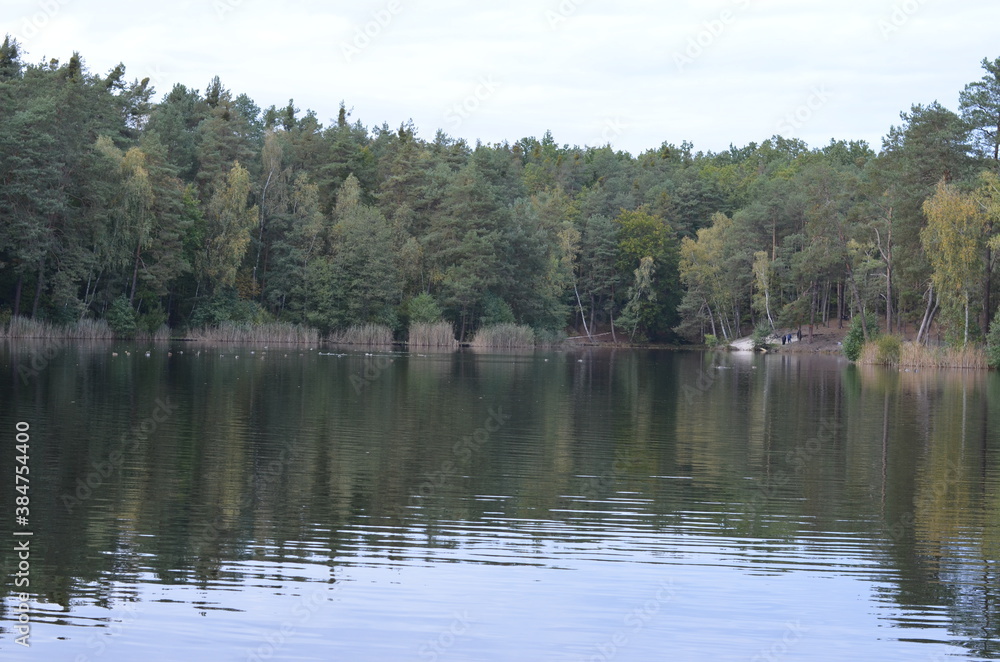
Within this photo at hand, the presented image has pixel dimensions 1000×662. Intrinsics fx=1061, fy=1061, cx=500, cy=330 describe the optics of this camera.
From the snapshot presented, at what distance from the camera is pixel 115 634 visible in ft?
29.0

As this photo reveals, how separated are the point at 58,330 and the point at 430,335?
85.1 feet

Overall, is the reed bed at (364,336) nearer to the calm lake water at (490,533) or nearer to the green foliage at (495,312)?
the green foliage at (495,312)

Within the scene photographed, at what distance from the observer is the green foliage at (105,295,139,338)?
64.7 metres

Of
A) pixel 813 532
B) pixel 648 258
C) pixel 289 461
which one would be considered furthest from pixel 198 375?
pixel 648 258

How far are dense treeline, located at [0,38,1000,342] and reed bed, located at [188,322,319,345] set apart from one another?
69.5 inches

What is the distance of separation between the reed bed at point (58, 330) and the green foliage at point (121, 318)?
47 cm

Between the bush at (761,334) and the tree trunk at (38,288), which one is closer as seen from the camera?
the tree trunk at (38,288)

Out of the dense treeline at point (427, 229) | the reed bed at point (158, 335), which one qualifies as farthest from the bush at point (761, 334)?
the reed bed at point (158, 335)

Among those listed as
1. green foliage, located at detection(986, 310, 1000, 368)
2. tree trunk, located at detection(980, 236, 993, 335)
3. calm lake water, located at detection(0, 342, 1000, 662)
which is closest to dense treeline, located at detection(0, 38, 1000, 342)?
tree trunk, located at detection(980, 236, 993, 335)

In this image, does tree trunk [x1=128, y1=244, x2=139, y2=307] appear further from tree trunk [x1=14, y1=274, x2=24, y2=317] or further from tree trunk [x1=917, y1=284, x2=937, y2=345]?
tree trunk [x1=917, y1=284, x2=937, y2=345]

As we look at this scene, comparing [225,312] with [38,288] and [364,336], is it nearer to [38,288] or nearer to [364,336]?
[364,336]

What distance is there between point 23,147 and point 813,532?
52572 mm

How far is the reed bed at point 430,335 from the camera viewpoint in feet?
252

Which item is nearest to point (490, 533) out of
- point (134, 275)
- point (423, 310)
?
point (134, 275)
